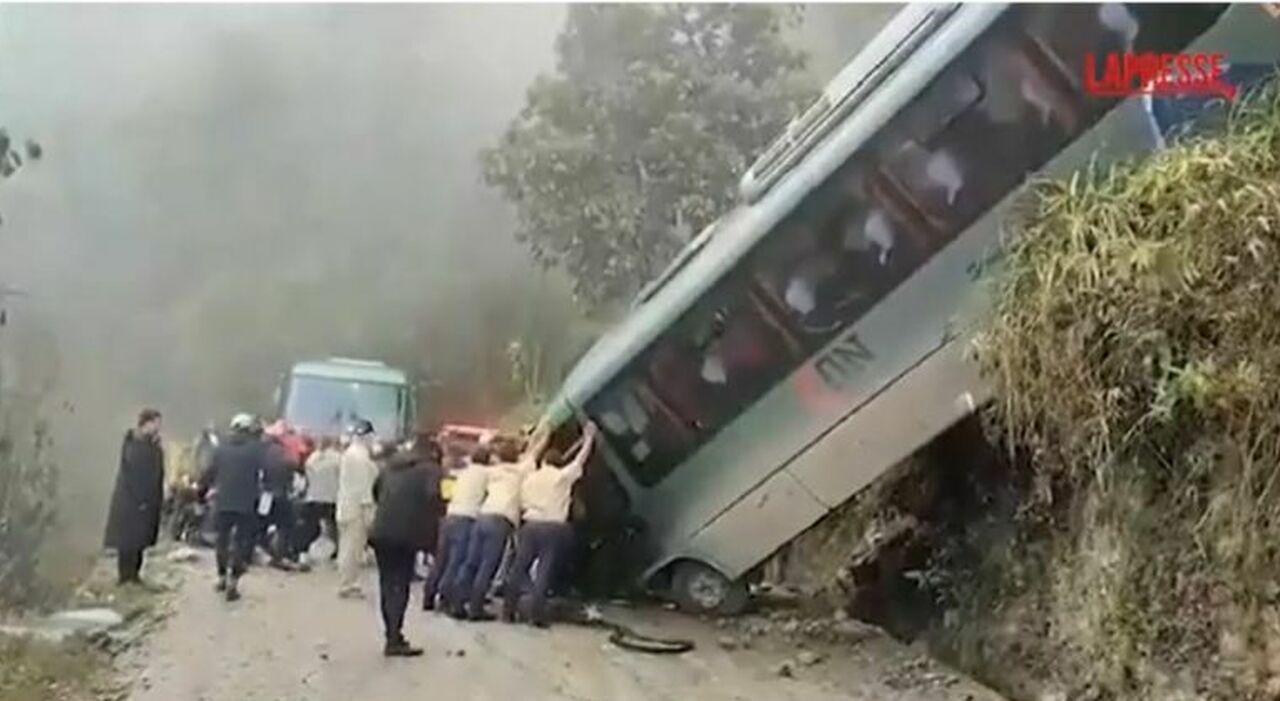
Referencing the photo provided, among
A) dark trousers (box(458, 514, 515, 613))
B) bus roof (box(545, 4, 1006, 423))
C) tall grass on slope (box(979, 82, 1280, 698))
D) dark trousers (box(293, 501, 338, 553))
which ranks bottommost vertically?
tall grass on slope (box(979, 82, 1280, 698))

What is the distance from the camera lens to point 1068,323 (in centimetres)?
193

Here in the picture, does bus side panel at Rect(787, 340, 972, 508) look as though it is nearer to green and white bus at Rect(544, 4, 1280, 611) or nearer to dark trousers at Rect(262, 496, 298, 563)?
green and white bus at Rect(544, 4, 1280, 611)

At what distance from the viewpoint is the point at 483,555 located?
7.07 feet

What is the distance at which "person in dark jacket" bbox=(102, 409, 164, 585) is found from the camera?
2098mm

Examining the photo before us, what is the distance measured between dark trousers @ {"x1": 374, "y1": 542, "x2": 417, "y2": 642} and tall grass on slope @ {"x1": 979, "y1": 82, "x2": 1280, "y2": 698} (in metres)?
0.86

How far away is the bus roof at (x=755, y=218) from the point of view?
2123mm

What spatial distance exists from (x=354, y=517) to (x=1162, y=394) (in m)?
1.10

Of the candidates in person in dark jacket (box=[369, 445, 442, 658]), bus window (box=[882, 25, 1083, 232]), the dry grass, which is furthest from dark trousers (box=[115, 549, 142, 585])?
bus window (box=[882, 25, 1083, 232])

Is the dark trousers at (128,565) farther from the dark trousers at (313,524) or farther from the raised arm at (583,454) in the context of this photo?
the raised arm at (583,454)

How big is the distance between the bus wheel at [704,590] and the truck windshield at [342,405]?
48 cm

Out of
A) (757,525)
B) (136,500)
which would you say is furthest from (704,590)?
(136,500)

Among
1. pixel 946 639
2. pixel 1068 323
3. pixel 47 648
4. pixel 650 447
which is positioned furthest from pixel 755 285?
pixel 47 648

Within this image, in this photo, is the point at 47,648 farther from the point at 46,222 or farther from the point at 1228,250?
the point at 1228,250

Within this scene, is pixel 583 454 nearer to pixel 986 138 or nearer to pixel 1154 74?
pixel 986 138
